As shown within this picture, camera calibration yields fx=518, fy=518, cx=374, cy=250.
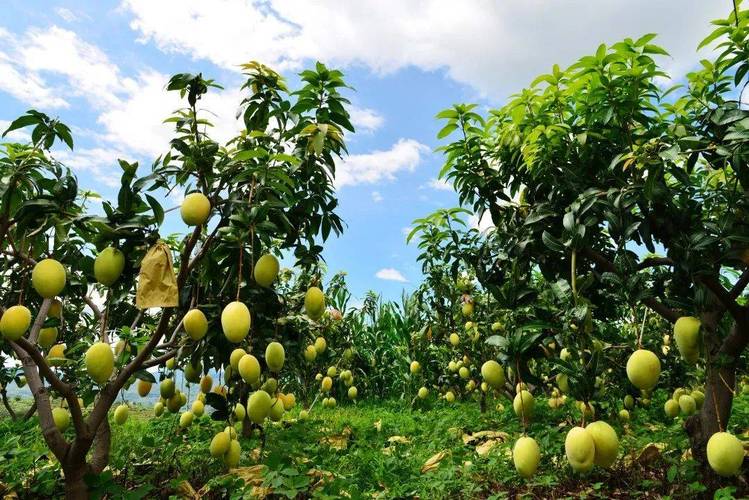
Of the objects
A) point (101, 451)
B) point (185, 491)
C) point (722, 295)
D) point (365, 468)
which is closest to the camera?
point (722, 295)

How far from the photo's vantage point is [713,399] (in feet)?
7.66

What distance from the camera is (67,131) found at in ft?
7.32

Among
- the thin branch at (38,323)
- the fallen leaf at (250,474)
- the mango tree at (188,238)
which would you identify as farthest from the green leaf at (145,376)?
the fallen leaf at (250,474)

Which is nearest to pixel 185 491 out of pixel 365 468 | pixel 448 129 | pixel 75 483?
pixel 75 483

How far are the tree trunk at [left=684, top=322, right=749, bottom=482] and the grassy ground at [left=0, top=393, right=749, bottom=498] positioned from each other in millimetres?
101

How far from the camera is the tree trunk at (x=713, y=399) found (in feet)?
7.52

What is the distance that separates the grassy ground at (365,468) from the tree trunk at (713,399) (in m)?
0.10

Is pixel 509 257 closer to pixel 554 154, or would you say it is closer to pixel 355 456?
pixel 554 154

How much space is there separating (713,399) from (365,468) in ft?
5.60

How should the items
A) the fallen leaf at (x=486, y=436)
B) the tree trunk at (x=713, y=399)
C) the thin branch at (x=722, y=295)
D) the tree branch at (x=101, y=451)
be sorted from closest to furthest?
the thin branch at (x=722, y=295), the tree trunk at (x=713, y=399), the tree branch at (x=101, y=451), the fallen leaf at (x=486, y=436)

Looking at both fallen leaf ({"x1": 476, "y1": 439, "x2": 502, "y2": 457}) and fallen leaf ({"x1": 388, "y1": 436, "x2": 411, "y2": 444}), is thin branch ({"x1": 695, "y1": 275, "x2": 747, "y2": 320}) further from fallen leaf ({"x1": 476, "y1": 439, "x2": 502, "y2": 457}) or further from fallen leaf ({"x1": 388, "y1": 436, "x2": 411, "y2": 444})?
fallen leaf ({"x1": 388, "y1": 436, "x2": 411, "y2": 444})

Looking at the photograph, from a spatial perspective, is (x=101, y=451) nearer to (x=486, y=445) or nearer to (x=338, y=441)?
(x=338, y=441)

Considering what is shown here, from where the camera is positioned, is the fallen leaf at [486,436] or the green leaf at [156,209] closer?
the green leaf at [156,209]

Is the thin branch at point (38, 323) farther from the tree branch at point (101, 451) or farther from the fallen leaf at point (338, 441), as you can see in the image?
the fallen leaf at point (338, 441)
